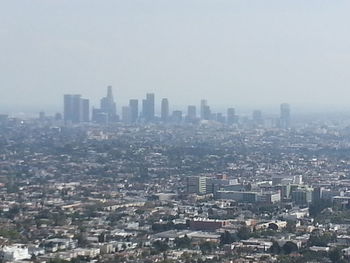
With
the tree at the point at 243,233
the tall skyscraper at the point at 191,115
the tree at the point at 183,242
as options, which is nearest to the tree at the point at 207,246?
the tree at the point at 183,242

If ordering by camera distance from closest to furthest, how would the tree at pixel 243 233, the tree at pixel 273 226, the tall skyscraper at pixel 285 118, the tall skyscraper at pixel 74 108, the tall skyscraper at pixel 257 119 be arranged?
the tree at pixel 243 233 → the tree at pixel 273 226 → the tall skyscraper at pixel 285 118 → the tall skyscraper at pixel 74 108 → the tall skyscraper at pixel 257 119

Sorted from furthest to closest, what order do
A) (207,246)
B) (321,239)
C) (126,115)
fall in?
1. (126,115)
2. (321,239)
3. (207,246)

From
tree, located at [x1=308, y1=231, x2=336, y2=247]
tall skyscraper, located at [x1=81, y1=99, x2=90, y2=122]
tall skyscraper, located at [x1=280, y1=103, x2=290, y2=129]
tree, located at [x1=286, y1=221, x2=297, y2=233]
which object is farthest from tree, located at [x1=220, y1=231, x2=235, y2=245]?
tall skyscraper, located at [x1=81, y1=99, x2=90, y2=122]

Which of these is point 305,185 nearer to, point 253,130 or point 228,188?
point 228,188

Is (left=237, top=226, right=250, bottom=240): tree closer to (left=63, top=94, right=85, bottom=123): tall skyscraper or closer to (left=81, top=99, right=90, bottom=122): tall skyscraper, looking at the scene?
(left=63, top=94, right=85, bottom=123): tall skyscraper

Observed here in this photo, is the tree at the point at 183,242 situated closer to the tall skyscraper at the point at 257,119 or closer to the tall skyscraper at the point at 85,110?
the tall skyscraper at the point at 85,110

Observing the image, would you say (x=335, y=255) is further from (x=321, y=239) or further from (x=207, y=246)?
(x=207, y=246)

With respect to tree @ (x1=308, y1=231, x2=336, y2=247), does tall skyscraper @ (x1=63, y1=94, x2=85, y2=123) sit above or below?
above

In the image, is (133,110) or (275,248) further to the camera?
(133,110)

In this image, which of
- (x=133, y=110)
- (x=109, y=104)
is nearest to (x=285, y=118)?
(x=133, y=110)
